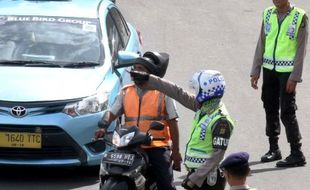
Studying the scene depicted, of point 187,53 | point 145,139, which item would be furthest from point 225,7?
point 145,139

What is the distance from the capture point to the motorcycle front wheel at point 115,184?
7.12 m

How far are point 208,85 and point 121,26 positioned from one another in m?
4.85

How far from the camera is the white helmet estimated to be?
694cm

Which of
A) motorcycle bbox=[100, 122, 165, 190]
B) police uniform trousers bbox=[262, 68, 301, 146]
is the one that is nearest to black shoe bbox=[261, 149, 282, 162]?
police uniform trousers bbox=[262, 68, 301, 146]

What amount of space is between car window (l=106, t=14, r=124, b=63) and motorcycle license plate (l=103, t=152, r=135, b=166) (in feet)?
10.2

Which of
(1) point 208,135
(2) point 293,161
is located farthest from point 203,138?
(2) point 293,161

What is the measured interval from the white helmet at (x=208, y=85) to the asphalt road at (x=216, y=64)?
2.62 metres

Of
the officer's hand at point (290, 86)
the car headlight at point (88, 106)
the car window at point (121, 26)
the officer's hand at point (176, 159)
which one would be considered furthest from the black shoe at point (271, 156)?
the officer's hand at point (176, 159)

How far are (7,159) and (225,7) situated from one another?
430 inches

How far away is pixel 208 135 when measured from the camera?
6949mm

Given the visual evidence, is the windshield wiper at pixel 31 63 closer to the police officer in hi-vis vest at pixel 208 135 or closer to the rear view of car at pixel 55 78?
the rear view of car at pixel 55 78

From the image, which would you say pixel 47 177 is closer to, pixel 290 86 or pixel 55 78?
pixel 55 78

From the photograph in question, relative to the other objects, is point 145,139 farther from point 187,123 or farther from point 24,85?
point 187,123

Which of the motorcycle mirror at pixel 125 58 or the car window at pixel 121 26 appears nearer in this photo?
the motorcycle mirror at pixel 125 58
